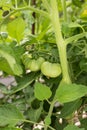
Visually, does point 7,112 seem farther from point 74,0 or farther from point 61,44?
point 74,0

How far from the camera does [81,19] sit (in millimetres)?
803

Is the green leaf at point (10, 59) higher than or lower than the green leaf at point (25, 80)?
higher

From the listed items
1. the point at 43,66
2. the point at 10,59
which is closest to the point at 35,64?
the point at 43,66

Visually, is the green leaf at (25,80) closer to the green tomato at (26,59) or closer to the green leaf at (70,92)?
the green tomato at (26,59)

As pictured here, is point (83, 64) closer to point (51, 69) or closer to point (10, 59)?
point (51, 69)

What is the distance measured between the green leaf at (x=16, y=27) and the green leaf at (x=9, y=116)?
6.9 inches

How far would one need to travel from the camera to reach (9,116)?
2.10ft

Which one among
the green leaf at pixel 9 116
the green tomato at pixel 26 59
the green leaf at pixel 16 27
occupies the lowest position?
the green leaf at pixel 9 116

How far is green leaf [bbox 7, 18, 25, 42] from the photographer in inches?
29.3

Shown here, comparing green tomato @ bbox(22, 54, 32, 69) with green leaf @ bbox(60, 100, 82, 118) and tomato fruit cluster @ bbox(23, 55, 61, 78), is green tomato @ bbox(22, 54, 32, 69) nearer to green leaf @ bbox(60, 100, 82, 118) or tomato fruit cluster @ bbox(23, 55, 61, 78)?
tomato fruit cluster @ bbox(23, 55, 61, 78)

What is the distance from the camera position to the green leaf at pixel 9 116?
0.63m

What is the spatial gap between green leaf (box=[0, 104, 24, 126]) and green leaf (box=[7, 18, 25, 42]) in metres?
0.18

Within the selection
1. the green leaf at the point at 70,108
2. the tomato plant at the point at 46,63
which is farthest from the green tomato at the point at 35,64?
the green leaf at the point at 70,108

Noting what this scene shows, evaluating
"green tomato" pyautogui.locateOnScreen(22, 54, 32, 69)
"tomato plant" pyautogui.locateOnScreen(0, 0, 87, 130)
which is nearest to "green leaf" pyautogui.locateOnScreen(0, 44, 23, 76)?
"tomato plant" pyautogui.locateOnScreen(0, 0, 87, 130)
